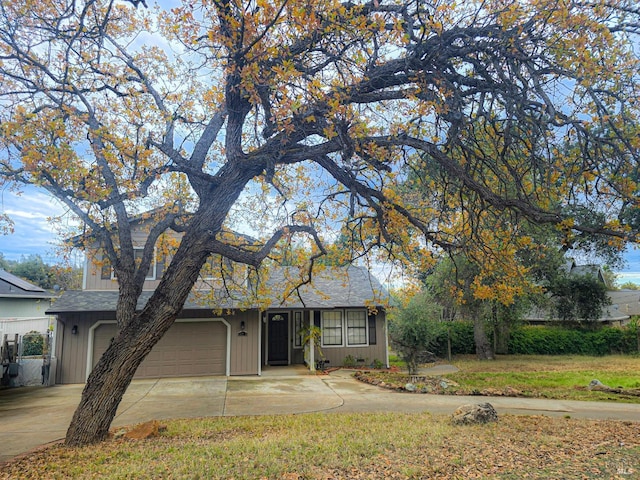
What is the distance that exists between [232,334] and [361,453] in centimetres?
964

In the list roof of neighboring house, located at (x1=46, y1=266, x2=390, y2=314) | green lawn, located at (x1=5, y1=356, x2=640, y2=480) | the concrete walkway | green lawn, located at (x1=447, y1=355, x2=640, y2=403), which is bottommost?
green lawn, located at (x1=447, y1=355, x2=640, y2=403)

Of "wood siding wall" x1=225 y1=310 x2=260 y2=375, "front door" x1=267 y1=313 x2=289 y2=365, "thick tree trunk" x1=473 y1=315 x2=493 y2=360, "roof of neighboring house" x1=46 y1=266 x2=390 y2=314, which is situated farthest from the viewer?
"thick tree trunk" x1=473 y1=315 x2=493 y2=360

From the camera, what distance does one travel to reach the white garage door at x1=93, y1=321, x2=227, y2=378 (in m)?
13.5

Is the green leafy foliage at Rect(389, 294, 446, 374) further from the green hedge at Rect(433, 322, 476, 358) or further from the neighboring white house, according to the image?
the neighboring white house

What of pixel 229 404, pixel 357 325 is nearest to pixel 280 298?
pixel 229 404

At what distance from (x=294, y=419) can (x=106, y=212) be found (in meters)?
5.09

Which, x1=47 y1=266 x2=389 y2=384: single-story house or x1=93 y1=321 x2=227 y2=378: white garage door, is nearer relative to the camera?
x1=47 y1=266 x2=389 y2=384: single-story house

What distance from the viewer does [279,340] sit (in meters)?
16.6

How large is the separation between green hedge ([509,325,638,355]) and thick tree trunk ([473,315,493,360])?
269cm

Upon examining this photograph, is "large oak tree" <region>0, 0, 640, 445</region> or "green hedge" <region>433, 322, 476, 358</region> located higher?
"large oak tree" <region>0, 0, 640, 445</region>

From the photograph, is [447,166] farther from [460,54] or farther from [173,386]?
[173,386]

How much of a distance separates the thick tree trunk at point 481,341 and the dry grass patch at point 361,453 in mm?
12646

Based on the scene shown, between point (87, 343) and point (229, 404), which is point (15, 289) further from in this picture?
point (229, 404)

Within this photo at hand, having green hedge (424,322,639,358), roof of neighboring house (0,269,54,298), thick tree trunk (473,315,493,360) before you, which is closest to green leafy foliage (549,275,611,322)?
green hedge (424,322,639,358)
